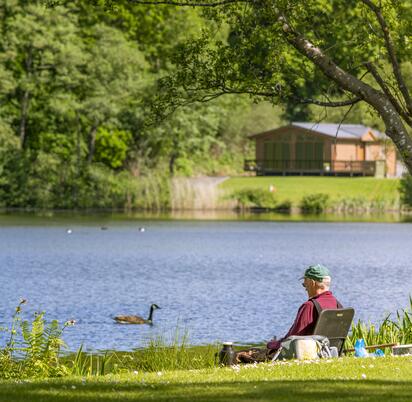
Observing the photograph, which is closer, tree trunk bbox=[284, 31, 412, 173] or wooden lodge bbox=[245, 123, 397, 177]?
tree trunk bbox=[284, 31, 412, 173]

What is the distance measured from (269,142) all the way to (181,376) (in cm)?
8869

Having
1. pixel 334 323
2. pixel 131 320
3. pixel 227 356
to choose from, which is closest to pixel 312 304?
pixel 334 323

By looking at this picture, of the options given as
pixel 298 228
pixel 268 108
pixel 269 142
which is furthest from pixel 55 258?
pixel 268 108

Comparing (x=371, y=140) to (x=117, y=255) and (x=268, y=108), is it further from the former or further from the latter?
(x=117, y=255)

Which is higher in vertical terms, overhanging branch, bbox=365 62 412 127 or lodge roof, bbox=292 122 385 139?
lodge roof, bbox=292 122 385 139

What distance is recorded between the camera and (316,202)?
3189 inches

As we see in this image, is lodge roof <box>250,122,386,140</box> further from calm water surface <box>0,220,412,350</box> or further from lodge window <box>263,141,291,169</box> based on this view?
calm water surface <box>0,220,412,350</box>

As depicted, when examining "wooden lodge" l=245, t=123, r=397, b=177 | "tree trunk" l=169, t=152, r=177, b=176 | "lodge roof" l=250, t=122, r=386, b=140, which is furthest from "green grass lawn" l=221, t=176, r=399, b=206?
"lodge roof" l=250, t=122, r=386, b=140

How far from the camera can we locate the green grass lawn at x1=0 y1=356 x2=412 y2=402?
1087cm

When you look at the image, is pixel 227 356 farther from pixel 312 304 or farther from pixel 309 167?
pixel 309 167

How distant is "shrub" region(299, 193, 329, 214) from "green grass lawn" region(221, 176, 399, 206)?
1546mm

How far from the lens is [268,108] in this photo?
111375 millimetres

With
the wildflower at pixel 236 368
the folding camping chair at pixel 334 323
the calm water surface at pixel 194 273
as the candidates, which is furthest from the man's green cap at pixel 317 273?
the calm water surface at pixel 194 273

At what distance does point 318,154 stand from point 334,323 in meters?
86.7
